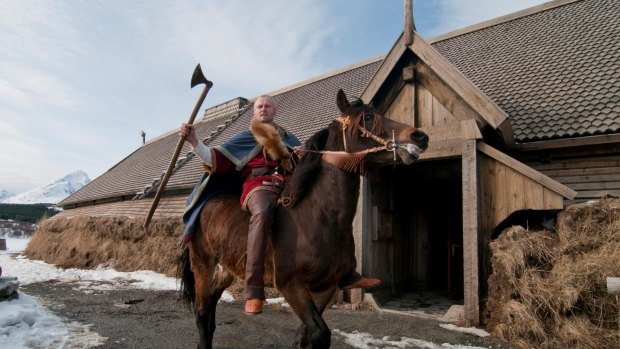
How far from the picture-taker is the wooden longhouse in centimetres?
625

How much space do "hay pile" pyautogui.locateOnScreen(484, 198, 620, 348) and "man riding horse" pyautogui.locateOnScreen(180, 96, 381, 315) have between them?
2.70 metres

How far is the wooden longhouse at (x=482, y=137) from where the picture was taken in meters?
6.25

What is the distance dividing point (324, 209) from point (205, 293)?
6.74 feet

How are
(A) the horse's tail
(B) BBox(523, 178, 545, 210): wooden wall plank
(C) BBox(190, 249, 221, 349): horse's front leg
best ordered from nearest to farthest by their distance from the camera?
(C) BBox(190, 249, 221, 349): horse's front leg, (A) the horse's tail, (B) BBox(523, 178, 545, 210): wooden wall plank

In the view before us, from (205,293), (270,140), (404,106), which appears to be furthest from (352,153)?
(404,106)

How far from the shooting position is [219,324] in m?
5.93

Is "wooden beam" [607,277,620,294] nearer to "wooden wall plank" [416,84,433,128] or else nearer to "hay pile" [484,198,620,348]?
"hay pile" [484,198,620,348]

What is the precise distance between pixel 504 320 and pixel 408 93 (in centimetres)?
438

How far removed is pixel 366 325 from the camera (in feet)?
20.0

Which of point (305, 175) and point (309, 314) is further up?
point (305, 175)

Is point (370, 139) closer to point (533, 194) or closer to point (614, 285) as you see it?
point (614, 285)

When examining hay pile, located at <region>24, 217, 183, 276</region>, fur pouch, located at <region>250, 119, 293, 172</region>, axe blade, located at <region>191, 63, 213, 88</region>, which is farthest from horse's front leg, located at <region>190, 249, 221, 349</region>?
hay pile, located at <region>24, 217, 183, 276</region>

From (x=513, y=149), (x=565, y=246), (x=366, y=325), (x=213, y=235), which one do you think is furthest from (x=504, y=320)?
(x=213, y=235)

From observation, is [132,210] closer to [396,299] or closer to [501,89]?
[396,299]
